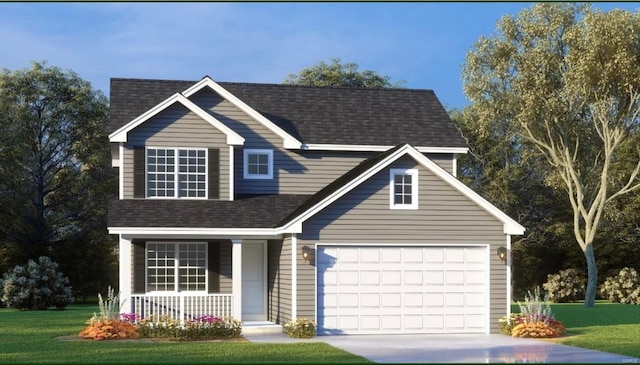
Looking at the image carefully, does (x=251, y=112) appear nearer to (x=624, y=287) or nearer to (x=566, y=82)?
(x=566, y=82)

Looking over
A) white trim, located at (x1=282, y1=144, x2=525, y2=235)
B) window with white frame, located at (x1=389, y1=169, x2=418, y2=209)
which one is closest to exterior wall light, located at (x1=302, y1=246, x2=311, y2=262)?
white trim, located at (x1=282, y1=144, x2=525, y2=235)

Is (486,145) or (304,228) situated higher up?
(486,145)

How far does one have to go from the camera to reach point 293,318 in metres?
22.0

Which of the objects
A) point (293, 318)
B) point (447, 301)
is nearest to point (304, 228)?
point (293, 318)

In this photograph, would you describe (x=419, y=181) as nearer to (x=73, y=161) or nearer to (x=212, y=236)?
(x=212, y=236)

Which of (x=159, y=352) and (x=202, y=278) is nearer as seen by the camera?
(x=159, y=352)

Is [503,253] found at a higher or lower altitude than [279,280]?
higher

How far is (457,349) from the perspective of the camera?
61.4 feet

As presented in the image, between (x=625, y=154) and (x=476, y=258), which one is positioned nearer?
(x=476, y=258)

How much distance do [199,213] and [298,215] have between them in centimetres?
317

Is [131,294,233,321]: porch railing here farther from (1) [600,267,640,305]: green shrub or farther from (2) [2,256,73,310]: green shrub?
(1) [600,267,640,305]: green shrub

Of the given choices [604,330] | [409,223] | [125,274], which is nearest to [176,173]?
[125,274]

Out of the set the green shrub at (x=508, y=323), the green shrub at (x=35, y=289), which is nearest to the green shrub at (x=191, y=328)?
the green shrub at (x=508, y=323)

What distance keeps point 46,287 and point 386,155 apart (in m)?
21.9
